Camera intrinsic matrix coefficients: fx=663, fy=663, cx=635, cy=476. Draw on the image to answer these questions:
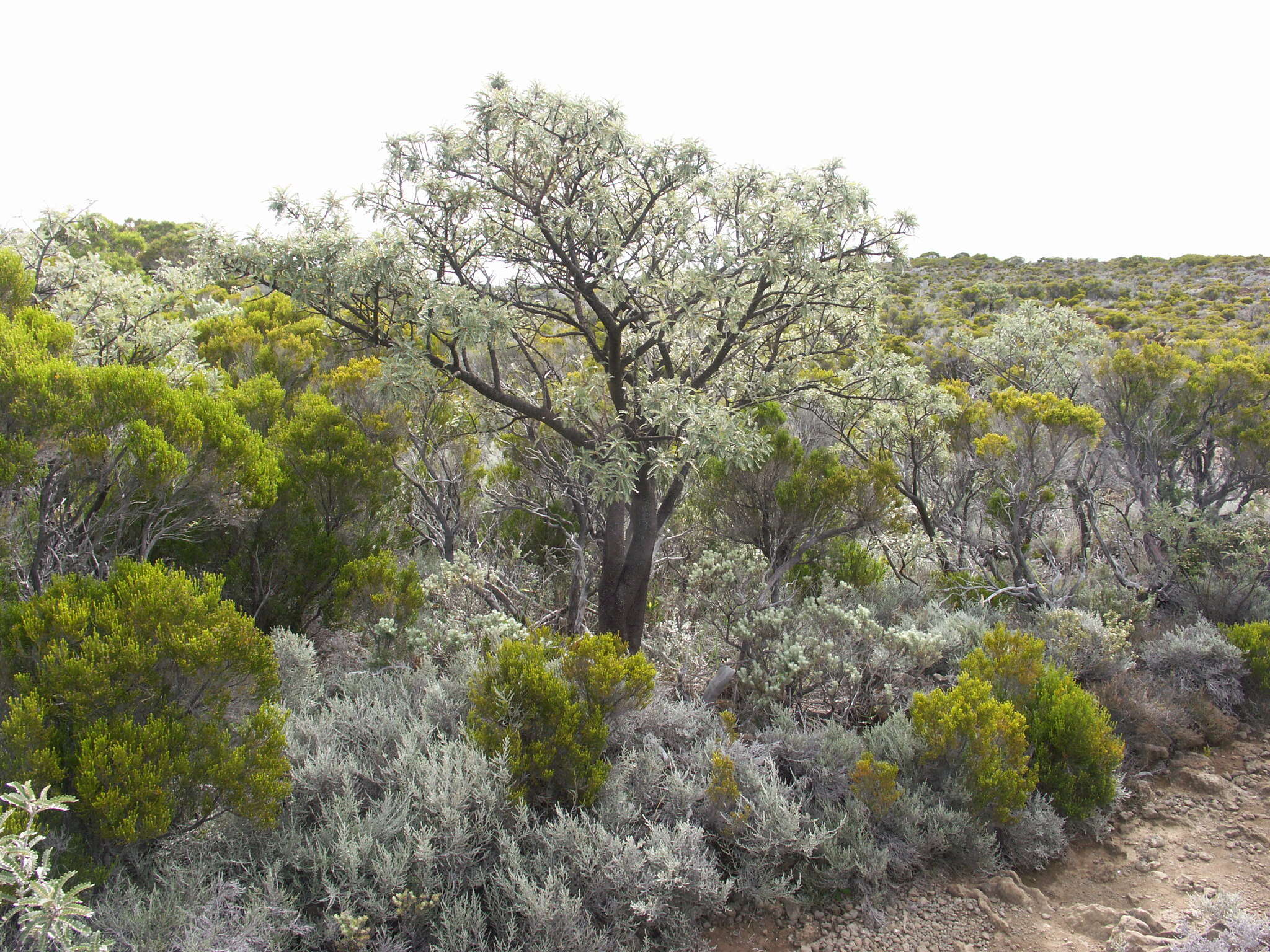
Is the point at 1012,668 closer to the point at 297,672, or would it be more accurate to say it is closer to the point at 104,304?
the point at 297,672

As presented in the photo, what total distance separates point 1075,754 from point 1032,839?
69 centimetres

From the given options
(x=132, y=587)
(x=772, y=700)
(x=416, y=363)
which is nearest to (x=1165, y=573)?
(x=772, y=700)

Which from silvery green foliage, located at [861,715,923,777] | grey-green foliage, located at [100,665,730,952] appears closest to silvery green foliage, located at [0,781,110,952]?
grey-green foliage, located at [100,665,730,952]

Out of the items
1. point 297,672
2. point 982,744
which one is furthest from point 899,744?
point 297,672

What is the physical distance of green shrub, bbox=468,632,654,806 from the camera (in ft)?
11.1

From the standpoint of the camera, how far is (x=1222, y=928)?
320 cm

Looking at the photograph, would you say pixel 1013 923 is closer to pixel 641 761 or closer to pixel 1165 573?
pixel 641 761

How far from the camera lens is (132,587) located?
9.14ft

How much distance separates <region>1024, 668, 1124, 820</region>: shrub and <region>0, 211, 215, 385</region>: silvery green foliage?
7.07 metres

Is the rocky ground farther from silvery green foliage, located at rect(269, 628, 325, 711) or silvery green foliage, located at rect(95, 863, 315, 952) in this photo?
silvery green foliage, located at rect(269, 628, 325, 711)

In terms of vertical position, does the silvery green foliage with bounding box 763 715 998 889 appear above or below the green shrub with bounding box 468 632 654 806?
below

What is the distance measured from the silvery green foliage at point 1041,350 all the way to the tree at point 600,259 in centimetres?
742

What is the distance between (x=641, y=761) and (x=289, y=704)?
84.7 inches

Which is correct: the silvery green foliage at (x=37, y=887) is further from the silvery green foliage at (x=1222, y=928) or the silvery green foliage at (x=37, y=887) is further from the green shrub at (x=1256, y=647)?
the green shrub at (x=1256, y=647)
